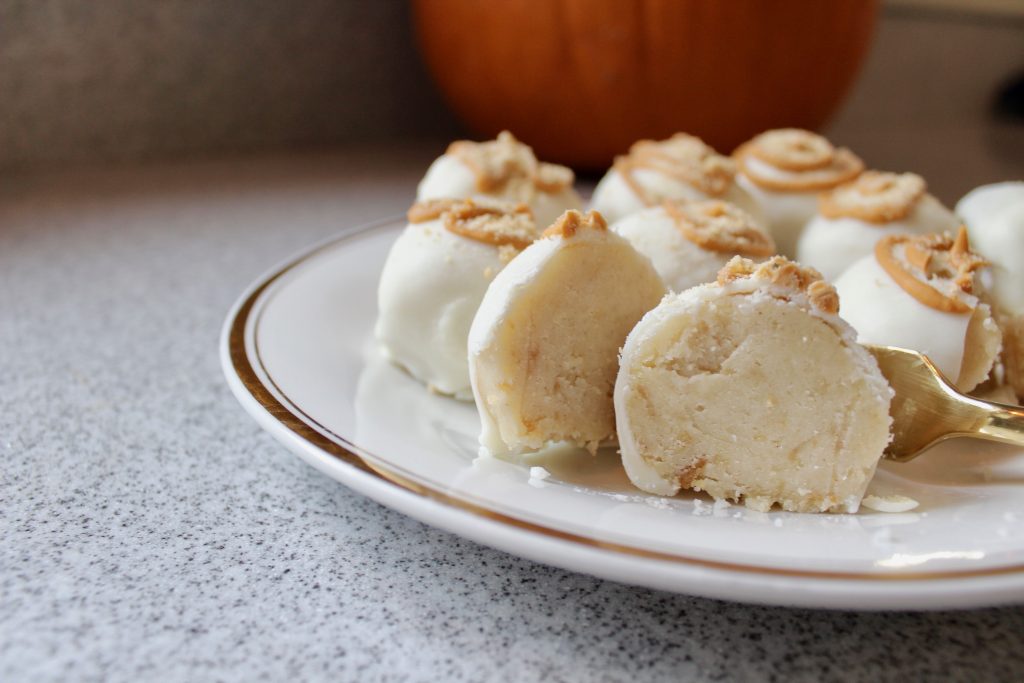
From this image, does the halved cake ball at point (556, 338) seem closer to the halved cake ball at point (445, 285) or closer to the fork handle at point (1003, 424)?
the halved cake ball at point (445, 285)

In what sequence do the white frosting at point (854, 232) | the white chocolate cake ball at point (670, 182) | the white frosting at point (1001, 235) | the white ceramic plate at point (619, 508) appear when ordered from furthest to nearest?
1. the white chocolate cake ball at point (670, 182)
2. the white frosting at point (854, 232)
3. the white frosting at point (1001, 235)
4. the white ceramic plate at point (619, 508)

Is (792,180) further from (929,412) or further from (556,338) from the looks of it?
(556,338)

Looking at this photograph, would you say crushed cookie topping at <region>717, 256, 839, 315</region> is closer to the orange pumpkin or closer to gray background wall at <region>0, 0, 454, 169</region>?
the orange pumpkin

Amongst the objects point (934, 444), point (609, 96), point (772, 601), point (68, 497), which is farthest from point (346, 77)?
point (772, 601)

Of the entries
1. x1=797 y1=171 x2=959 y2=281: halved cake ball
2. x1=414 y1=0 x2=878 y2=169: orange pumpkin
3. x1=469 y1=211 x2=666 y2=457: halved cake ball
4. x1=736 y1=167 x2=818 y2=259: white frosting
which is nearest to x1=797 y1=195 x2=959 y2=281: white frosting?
x1=797 y1=171 x2=959 y2=281: halved cake ball

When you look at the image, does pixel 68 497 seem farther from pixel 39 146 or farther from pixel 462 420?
pixel 39 146

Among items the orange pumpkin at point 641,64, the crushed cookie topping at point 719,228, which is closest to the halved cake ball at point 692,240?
the crushed cookie topping at point 719,228
